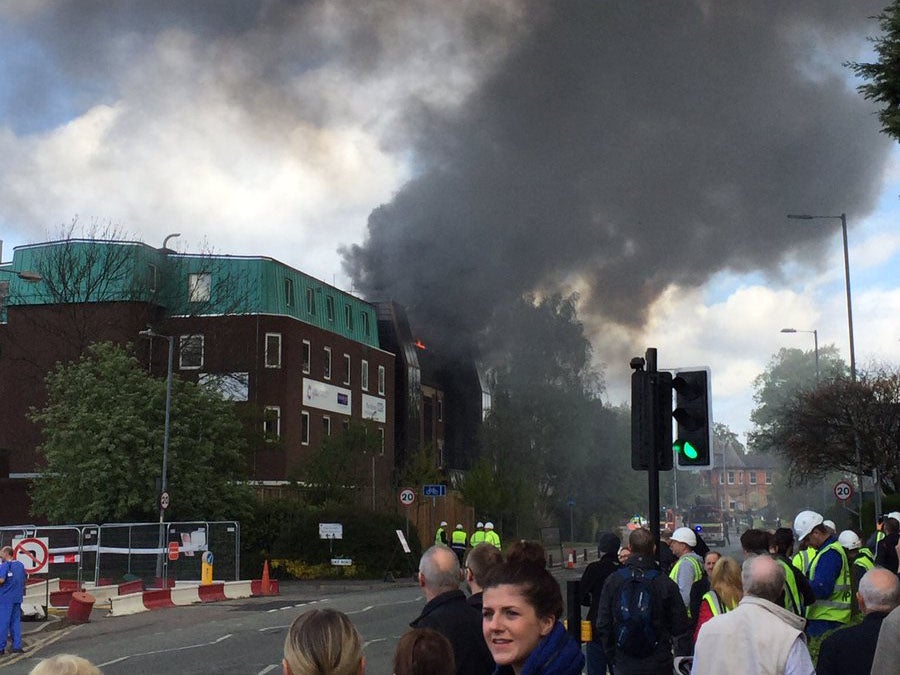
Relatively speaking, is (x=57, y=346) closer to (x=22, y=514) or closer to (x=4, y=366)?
(x=4, y=366)

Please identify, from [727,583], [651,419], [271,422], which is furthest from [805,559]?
[271,422]

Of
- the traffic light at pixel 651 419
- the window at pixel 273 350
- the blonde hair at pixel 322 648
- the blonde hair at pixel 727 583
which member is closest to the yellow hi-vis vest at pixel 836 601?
the traffic light at pixel 651 419

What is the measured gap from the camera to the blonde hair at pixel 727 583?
8.13 m

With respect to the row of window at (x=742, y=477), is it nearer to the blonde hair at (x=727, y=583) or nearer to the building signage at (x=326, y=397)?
the building signage at (x=326, y=397)

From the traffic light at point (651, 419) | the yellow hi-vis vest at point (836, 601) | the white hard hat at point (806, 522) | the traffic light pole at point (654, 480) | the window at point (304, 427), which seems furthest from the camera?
the window at point (304, 427)

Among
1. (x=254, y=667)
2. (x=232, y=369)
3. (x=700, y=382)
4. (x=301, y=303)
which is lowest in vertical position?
(x=254, y=667)

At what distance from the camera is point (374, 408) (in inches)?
2323

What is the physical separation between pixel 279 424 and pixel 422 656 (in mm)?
46340

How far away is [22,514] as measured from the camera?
47344mm

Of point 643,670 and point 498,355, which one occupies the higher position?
point 498,355

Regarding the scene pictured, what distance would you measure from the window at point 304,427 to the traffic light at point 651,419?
41919 mm

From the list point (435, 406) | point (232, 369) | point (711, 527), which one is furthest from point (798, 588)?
point (711, 527)

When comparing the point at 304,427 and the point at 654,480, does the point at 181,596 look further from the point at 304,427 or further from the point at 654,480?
the point at 304,427

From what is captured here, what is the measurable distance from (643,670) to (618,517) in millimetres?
67333
